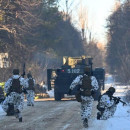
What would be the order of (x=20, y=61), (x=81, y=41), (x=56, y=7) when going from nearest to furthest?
(x=20, y=61) → (x=56, y=7) → (x=81, y=41)

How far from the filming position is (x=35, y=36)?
42750 mm

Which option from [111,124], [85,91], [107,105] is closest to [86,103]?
[85,91]

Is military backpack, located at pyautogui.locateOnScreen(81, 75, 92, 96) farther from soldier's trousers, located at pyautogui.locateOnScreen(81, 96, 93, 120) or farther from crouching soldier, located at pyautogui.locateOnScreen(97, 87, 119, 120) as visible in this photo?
crouching soldier, located at pyautogui.locateOnScreen(97, 87, 119, 120)

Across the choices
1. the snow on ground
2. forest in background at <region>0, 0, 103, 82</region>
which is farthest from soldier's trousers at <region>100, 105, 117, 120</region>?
forest in background at <region>0, 0, 103, 82</region>

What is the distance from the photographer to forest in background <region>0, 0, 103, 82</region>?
28.2 m

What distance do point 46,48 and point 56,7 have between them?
16.8ft

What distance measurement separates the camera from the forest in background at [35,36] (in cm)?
2825

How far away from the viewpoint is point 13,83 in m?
12.8

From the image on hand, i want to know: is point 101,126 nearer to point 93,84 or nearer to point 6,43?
point 93,84

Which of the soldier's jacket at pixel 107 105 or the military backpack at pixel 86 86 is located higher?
the military backpack at pixel 86 86

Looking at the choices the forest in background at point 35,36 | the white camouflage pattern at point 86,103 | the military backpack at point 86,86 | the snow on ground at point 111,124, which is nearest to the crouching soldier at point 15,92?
the white camouflage pattern at point 86,103

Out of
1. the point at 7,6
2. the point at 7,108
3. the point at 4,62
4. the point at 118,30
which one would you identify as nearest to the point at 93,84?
the point at 7,108

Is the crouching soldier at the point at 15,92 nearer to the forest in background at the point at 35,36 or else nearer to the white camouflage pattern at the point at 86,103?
the white camouflage pattern at the point at 86,103

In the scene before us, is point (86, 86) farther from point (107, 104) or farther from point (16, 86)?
point (16, 86)
